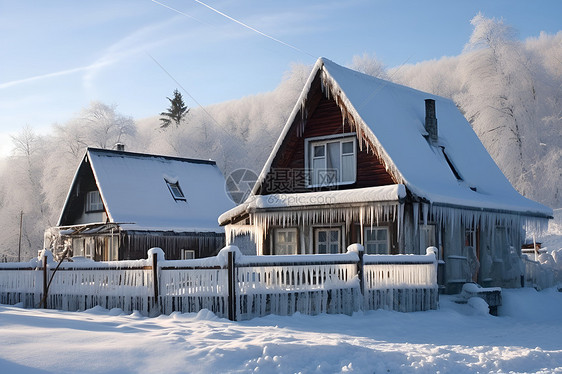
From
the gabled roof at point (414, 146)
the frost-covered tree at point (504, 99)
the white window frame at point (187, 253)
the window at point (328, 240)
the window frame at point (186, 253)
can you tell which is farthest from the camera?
the frost-covered tree at point (504, 99)

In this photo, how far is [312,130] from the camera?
23.5 m

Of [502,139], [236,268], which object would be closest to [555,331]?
[236,268]

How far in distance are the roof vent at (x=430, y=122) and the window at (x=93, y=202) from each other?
60.9 ft

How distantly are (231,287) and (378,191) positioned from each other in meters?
7.40

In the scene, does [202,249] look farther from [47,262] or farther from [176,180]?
[47,262]

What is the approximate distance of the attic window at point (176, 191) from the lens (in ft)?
120

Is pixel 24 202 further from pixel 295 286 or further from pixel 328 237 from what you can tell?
pixel 295 286

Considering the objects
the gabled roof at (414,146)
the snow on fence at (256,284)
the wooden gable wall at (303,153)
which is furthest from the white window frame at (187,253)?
the snow on fence at (256,284)

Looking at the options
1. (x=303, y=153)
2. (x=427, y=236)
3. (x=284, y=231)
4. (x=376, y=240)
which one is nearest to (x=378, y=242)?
(x=376, y=240)

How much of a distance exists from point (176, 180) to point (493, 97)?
3000 cm

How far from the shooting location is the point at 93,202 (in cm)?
3575

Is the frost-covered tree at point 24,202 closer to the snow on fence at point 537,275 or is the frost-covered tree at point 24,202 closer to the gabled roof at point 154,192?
the gabled roof at point 154,192

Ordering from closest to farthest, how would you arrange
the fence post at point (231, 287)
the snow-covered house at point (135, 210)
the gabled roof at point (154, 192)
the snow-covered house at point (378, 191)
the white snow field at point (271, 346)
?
the white snow field at point (271, 346) < the fence post at point (231, 287) < the snow-covered house at point (378, 191) < the snow-covered house at point (135, 210) < the gabled roof at point (154, 192)

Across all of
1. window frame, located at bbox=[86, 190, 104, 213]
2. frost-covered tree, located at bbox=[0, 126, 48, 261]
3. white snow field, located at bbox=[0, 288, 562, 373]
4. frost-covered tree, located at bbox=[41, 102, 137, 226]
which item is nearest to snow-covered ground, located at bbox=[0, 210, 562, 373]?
white snow field, located at bbox=[0, 288, 562, 373]
